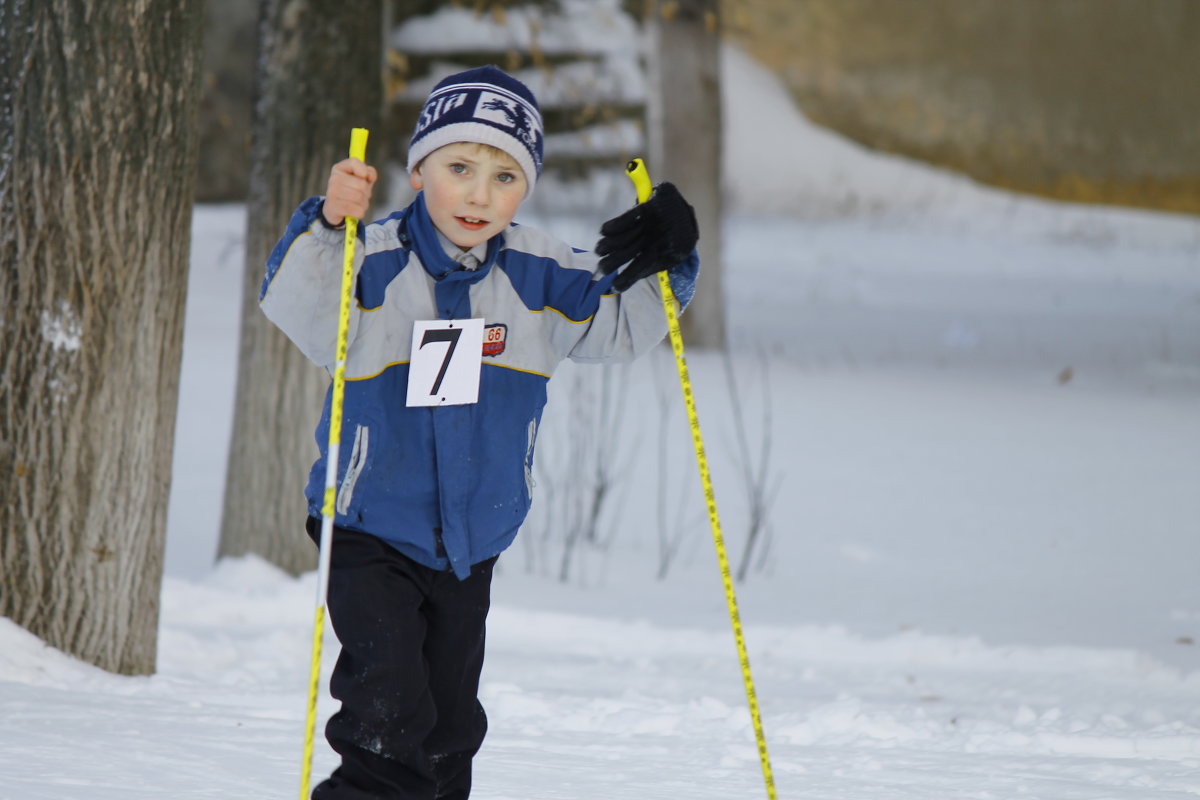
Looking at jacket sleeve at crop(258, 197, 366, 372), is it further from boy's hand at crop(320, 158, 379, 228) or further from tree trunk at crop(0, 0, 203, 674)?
tree trunk at crop(0, 0, 203, 674)

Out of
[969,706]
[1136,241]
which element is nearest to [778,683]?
[969,706]

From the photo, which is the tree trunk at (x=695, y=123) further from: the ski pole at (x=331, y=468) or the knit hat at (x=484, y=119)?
the ski pole at (x=331, y=468)

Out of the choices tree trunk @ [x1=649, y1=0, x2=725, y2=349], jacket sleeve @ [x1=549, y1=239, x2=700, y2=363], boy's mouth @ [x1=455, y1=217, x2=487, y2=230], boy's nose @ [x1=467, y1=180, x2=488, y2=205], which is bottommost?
jacket sleeve @ [x1=549, y1=239, x2=700, y2=363]

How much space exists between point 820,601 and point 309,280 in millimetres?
4075

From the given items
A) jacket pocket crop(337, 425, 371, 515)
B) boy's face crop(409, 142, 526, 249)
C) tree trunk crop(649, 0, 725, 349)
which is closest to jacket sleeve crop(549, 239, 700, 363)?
boy's face crop(409, 142, 526, 249)

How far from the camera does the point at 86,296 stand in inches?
163

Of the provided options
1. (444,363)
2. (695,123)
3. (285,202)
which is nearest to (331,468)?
(444,363)

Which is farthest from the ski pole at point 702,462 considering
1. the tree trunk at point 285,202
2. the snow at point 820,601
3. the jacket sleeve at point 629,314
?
the tree trunk at point 285,202

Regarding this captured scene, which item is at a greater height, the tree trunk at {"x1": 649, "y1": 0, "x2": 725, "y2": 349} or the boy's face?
the tree trunk at {"x1": 649, "y1": 0, "x2": 725, "y2": 349}

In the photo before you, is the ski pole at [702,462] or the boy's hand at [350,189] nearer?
the boy's hand at [350,189]

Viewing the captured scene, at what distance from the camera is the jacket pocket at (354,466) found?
2.75 meters

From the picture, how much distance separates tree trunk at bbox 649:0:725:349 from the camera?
10.4 metres

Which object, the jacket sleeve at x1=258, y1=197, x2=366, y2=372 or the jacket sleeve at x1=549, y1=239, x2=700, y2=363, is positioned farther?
the jacket sleeve at x1=549, y1=239, x2=700, y2=363

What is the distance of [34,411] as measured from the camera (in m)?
4.12
